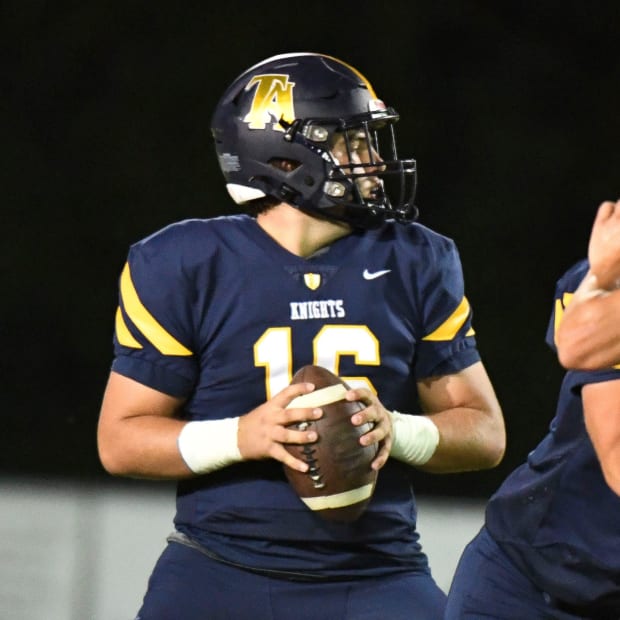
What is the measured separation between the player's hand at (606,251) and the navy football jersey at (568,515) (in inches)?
5.4

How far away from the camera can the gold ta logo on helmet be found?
6.98 feet

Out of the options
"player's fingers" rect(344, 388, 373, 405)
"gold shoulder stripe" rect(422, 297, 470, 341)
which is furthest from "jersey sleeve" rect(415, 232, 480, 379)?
"player's fingers" rect(344, 388, 373, 405)

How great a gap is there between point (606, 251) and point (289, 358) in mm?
682

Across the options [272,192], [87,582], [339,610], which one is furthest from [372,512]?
[87,582]

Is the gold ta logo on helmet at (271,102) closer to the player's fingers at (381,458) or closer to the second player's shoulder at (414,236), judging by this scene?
the second player's shoulder at (414,236)

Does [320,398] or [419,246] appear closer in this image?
[320,398]

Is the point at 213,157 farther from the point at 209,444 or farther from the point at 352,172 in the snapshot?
the point at 209,444

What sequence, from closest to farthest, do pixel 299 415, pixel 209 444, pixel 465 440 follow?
pixel 299 415 → pixel 209 444 → pixel 465 440

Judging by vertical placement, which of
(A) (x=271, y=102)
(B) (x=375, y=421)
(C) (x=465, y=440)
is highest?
(A) (x=271, y=102)

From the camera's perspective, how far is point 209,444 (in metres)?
2.00

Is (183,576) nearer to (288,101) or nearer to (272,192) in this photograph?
(272,192)

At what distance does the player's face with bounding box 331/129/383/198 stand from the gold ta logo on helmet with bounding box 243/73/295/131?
0.09 meters

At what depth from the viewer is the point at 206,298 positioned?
207 cm

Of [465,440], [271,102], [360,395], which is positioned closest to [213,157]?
[271,102]
